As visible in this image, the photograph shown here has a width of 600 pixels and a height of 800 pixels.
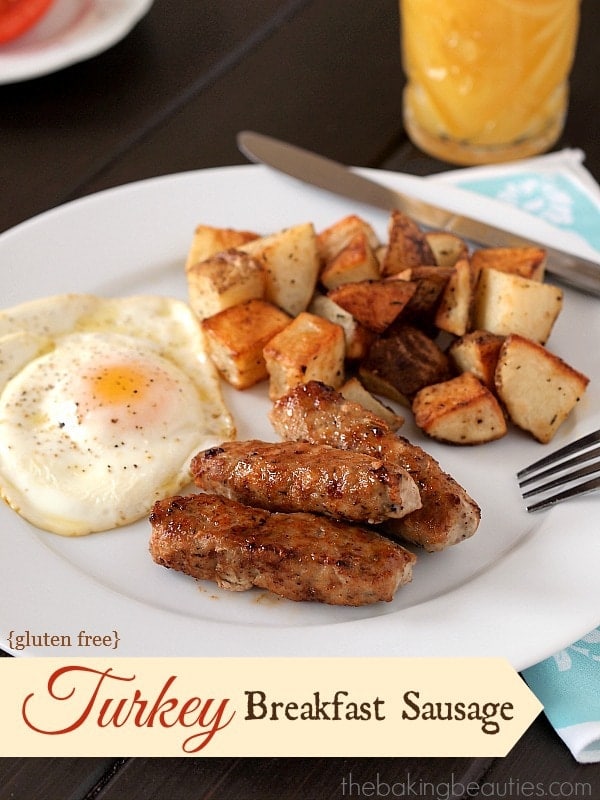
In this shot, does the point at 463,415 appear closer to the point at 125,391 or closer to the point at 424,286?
the point at 424,286

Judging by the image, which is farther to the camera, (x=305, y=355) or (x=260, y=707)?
(x=305, y=355)

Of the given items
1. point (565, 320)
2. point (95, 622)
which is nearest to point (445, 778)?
point (95, 622)

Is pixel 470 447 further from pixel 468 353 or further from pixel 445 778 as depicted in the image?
pixel 445 778

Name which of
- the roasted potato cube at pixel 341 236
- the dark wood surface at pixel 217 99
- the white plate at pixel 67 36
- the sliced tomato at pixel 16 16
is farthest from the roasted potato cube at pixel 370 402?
the sliced tomato at pixel 16 16

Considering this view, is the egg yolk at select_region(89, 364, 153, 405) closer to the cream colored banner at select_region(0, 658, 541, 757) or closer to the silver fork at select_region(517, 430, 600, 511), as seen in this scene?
the cream colored banner at select_region(0, 658, 541, 757)

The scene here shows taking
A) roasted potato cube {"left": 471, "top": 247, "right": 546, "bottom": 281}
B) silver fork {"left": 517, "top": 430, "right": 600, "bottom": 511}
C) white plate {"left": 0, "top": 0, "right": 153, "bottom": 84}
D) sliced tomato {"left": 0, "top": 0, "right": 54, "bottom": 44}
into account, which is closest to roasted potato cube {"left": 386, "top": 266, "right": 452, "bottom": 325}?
roasted potato cube {"left": 471, "top": 247, "right": 546, "bottom": 281}

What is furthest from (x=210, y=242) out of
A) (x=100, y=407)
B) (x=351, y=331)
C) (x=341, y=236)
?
(x=100, y=407)
